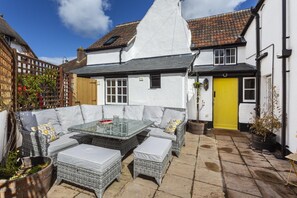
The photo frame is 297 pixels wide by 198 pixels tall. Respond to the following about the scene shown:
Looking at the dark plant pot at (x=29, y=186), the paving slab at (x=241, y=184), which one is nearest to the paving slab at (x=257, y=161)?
the paving slab at (x=241, y=184)

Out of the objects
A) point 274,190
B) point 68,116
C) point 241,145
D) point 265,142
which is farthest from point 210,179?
point 68,116

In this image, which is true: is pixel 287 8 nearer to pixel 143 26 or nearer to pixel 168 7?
pixel 168 7

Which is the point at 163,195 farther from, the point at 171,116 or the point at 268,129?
the point at 268,129

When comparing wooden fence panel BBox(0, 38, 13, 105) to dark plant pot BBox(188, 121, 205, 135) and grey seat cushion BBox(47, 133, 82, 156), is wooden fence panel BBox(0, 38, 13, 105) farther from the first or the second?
dark plant pot BBox(188, 121, 205, 135)

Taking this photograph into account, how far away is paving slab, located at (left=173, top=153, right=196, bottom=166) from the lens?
3.77 meters

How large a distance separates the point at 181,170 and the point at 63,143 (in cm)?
284

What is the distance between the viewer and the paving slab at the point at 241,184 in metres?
2.67

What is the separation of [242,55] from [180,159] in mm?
6617

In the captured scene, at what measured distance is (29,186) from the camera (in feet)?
7.25

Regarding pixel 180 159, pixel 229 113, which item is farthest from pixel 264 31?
pixel 180 159

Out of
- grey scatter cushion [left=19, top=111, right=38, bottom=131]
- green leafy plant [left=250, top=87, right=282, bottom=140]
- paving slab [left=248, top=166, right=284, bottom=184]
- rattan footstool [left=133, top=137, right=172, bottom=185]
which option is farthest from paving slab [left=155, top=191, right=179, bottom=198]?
green leafy plant [left=250, top=87, right=282, bottom=140]

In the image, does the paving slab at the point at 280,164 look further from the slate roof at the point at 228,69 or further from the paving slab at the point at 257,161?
the slate roof at the point at 228,69

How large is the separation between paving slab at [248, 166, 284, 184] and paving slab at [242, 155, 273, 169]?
0.21 meters

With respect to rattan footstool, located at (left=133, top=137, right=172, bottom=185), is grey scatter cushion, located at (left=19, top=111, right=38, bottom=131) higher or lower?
higher
